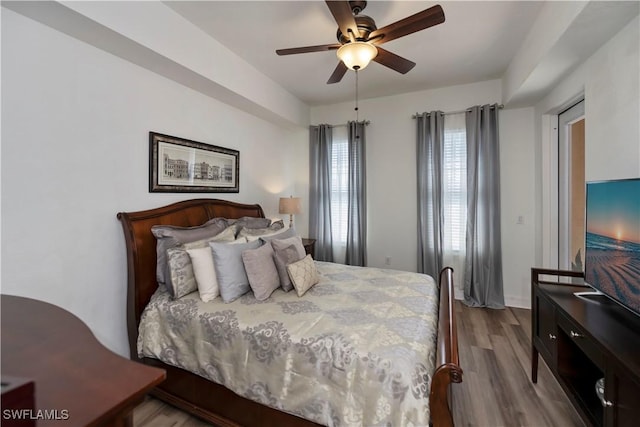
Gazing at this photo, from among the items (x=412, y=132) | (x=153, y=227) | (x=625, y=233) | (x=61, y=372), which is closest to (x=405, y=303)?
(x=625, y=233)

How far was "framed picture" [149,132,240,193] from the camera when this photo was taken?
248 centimetres

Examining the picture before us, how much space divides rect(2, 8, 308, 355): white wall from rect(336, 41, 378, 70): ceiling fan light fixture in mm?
1648

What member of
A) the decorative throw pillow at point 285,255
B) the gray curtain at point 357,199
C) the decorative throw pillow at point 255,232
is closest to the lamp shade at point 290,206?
the gray curtain at point 357,199

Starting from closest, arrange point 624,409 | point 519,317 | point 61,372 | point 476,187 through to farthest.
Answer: point 61,372, point 624,409, point 519,317, point 476,187

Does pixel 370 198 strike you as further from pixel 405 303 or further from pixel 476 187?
pixel 405 303

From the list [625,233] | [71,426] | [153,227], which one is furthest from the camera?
[153,227]

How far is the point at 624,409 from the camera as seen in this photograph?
3.91 ft

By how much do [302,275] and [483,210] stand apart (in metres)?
2.64

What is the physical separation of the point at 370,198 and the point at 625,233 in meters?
2.85

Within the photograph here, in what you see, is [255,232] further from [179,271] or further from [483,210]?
[483,210]

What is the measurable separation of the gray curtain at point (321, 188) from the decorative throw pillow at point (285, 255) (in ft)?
6.08

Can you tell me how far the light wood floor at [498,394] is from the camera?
182 cm
